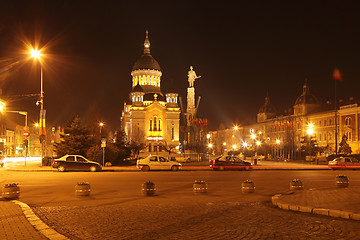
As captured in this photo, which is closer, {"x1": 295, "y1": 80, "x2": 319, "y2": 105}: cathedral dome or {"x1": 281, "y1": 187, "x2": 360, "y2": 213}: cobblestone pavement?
{"x1": 281, "y1": 187, "x2": 360, "y2": 213}: cobblestone pavement

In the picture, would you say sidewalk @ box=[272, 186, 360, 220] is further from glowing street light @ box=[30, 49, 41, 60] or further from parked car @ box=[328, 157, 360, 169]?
glowing street light @ box=[30, 49, 41, 60]

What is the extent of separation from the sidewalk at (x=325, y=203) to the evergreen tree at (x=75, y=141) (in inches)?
1261

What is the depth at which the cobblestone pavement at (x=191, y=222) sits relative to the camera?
8.27 metres

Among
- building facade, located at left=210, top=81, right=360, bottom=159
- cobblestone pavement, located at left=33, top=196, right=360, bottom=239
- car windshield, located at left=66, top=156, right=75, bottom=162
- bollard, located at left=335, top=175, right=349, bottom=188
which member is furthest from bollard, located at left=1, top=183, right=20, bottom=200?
building facade, located at left=210, top=81, right=360, bottom=159

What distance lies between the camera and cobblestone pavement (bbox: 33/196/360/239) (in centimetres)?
827

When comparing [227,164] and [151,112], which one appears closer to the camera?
[227,164]

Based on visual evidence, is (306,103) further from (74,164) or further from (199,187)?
(199,187)

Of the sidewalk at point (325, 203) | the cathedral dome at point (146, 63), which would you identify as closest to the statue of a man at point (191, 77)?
the cathedral dome at point (146, 63)

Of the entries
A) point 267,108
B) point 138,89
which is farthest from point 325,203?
point 267,108

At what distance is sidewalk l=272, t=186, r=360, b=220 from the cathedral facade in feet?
281

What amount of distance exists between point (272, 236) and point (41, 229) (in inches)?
200

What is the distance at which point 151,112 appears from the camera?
107125mm

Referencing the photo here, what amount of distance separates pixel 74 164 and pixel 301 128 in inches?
3313

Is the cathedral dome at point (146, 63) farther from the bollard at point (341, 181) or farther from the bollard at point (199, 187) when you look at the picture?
the bollard at point (199, 187)
